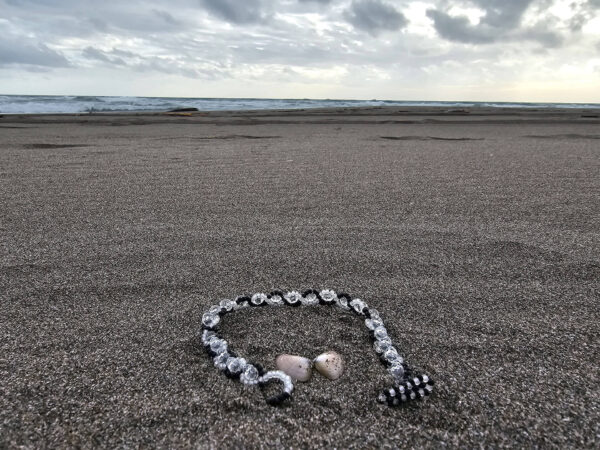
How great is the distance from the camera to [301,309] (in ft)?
5.36

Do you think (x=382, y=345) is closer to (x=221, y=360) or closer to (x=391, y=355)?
(x=391, y=355)

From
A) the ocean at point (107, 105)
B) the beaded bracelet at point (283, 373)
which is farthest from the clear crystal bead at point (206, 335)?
the ocean at point (107, 105)

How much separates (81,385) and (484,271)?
5.21 ft

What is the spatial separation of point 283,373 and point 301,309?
42cm

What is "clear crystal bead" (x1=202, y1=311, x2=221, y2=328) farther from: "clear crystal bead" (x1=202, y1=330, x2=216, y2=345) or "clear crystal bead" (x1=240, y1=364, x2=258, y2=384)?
"clear crystal bead" (x1=240, y1=364, x2=258, y2=384)

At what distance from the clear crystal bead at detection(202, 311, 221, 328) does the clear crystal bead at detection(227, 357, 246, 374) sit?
0.22 meters

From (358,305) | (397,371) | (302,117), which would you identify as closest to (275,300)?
(358,305)

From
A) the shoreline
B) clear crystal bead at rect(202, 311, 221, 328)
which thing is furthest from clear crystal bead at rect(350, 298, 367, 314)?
the shoreline

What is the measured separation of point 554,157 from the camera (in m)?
4.70

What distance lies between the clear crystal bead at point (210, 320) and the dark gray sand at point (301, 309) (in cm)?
4

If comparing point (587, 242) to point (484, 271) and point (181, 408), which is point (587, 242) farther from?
point (181, 408)

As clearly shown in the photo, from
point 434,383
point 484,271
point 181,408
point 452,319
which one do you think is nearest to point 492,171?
point 484,271

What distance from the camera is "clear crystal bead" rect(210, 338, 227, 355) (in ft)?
4.40

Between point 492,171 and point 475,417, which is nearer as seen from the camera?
point 475,417
